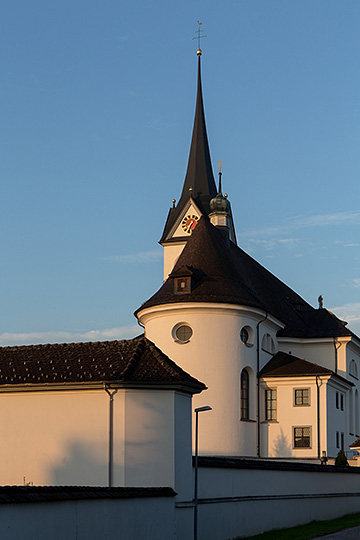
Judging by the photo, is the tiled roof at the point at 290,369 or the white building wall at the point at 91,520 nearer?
the white building wall at the point at 91,520

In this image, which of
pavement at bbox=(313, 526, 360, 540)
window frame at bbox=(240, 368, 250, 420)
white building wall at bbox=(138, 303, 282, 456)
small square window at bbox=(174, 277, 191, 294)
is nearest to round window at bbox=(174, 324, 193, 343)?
white building wall at bbox=(138, 303, 282, 456)

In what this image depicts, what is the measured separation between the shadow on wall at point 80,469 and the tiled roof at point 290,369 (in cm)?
2197

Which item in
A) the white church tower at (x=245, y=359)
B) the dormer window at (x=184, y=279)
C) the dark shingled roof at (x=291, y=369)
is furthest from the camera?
the dark shingled roof at (x=291, y=369)

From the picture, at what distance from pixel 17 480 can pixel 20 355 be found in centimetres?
390

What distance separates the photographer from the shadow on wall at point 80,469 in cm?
2384

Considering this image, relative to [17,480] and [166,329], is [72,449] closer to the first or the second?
[17,480]

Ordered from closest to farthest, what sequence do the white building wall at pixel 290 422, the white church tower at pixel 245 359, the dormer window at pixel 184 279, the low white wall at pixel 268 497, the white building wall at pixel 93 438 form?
the white building wall at pixel 93 438, the low white wall at pixel 268 497, the white church tower at pixel 245 359, the dormer window at pixel 184 279, the white building wall at pixel 290 422

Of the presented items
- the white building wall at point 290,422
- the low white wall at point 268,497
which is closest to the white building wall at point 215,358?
the white building wall at point 290,422

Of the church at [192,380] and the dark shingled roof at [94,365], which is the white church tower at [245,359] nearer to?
the church at [192,380]

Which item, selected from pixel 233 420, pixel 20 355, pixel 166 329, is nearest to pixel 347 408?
pixel 233 420

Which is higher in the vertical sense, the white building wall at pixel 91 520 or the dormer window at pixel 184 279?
the dormer window at pixel 184 279

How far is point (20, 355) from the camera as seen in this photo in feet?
87.1

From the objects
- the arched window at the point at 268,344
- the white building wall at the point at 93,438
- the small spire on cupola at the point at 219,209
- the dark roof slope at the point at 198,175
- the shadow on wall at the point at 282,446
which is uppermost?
the dark roof slope at the point at 198,175

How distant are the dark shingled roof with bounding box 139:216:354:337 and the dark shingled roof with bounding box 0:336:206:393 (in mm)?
16472
